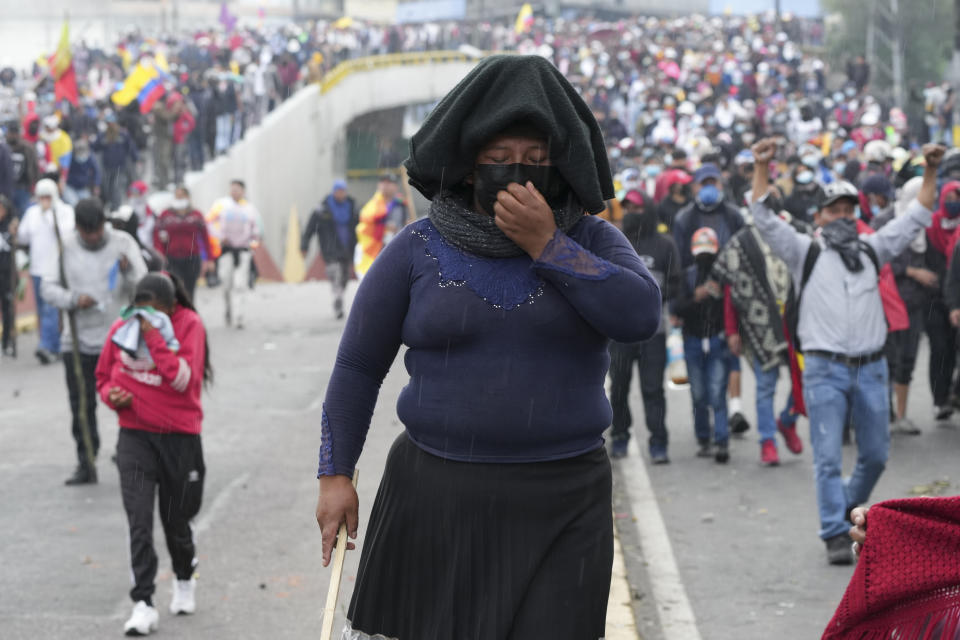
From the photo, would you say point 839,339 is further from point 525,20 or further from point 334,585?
point 525,20

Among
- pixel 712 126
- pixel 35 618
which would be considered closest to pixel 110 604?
pixel 35 618

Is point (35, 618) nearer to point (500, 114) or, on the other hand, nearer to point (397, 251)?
point (397, 251)

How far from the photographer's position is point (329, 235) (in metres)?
19.7

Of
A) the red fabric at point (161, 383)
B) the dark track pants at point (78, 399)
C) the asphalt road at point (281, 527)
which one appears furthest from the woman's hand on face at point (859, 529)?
the dark track pants at point (78, 399)

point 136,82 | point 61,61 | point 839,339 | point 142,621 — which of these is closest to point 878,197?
point 839,339

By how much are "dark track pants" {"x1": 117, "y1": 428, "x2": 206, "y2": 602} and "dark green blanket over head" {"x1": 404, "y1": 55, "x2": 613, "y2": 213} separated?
11.4 feet

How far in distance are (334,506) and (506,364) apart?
0.59 meters

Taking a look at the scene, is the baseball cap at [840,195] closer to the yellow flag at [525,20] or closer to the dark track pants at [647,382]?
the dark track pants at [647,382]

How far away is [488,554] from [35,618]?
3883 millimetres

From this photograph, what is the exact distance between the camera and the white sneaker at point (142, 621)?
20.7ft

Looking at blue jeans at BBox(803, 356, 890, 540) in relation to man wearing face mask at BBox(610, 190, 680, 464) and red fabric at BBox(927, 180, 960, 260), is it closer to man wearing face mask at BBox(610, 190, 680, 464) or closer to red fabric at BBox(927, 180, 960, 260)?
man wearing face mask at BBox(610, 190, 680, 464)

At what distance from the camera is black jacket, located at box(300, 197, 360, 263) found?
19.4m

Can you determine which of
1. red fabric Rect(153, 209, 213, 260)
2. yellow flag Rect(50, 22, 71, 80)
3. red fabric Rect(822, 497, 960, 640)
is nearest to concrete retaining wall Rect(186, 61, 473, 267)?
yellow flag Rect(50, 22, 71, 80)

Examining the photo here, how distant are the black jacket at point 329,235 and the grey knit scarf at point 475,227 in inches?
623
